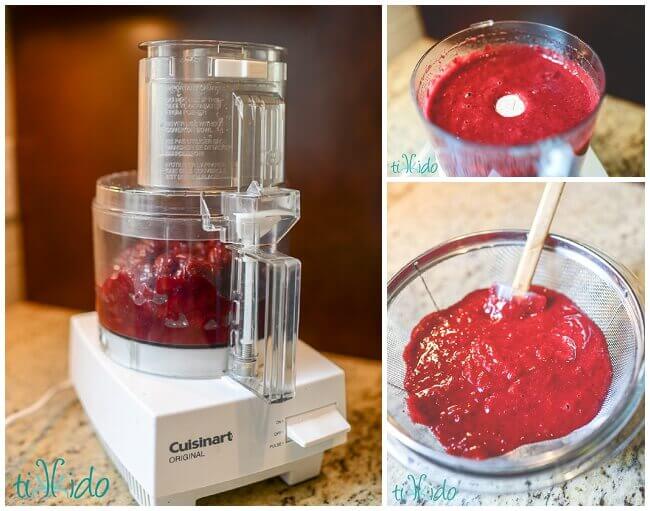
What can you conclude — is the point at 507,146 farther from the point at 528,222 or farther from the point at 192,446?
the point at 192,446

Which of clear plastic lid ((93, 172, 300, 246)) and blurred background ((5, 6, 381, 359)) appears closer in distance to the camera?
clear plastic lid ((93, 172, 300, 246))

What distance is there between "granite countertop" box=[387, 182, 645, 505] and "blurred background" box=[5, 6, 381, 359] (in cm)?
26

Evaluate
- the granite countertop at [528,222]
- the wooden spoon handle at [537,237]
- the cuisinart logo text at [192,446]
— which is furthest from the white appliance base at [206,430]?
the wooden spoon handle at [537,237]

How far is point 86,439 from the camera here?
0.91m

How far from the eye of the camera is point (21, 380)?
1062 millimetres

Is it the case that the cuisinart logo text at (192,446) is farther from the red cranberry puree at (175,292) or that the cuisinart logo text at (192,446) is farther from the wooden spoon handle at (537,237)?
the wooden spoon handle at (537,237)

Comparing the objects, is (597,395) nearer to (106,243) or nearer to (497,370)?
(497,370)

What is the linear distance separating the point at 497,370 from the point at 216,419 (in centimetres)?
30

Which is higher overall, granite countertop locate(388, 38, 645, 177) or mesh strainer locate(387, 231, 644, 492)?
granite countertop locate(388, 38, 645, 177)

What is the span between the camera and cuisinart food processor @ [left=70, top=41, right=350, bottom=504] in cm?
71

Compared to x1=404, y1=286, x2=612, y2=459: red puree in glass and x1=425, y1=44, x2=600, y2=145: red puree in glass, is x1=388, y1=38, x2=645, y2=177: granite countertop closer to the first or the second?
x1=425, y1=44, x2=600, y2=145: red puree in glass

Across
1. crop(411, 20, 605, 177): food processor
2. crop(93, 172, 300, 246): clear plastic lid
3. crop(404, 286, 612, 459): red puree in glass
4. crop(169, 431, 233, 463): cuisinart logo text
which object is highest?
crop(411, 20, 605, 177): food processor

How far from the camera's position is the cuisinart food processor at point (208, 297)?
711 mm

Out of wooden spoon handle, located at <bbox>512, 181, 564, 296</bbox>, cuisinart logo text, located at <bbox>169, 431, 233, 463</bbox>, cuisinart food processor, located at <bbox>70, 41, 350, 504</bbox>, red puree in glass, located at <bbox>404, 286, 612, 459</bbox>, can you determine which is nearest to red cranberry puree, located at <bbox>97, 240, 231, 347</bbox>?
cuisinart food processor, located at <bbox>70, 41, 350, 504</bbox>
